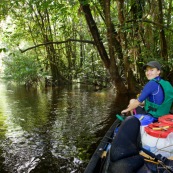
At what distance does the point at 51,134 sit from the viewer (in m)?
7.00

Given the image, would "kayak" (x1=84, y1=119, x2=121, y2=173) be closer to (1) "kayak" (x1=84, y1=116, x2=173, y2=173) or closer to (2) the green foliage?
(1) "kayak" (x1=84, y1=116, x2=173, y2=173)

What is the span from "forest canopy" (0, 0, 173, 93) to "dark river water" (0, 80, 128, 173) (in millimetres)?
2489

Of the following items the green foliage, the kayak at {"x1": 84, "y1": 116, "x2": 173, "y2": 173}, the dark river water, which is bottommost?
the dark river water

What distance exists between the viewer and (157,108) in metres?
4.11

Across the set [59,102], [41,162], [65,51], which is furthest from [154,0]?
[65,51]

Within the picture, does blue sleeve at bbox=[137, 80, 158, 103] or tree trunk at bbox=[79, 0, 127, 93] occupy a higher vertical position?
tree trunk at bbox=[79, 0, 127, 93]

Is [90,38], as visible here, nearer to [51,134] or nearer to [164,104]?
[51,134]

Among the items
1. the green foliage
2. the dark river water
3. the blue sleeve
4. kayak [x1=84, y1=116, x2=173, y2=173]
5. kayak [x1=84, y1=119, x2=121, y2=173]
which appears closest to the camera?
kayak [x1=84, y1=116, x2=173, y2=173]

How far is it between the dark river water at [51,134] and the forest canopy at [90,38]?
2489 mm

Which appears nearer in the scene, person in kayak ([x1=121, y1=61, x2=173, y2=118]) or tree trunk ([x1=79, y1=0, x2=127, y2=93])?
person in kayak ([x1=121, y1=61, x2=173, y2=118])

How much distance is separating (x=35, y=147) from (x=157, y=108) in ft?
10.6

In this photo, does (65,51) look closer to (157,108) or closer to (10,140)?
(10,140)

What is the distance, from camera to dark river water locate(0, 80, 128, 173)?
16.6 ft

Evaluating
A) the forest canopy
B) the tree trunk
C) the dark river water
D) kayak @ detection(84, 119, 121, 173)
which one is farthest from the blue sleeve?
the tree trunk
